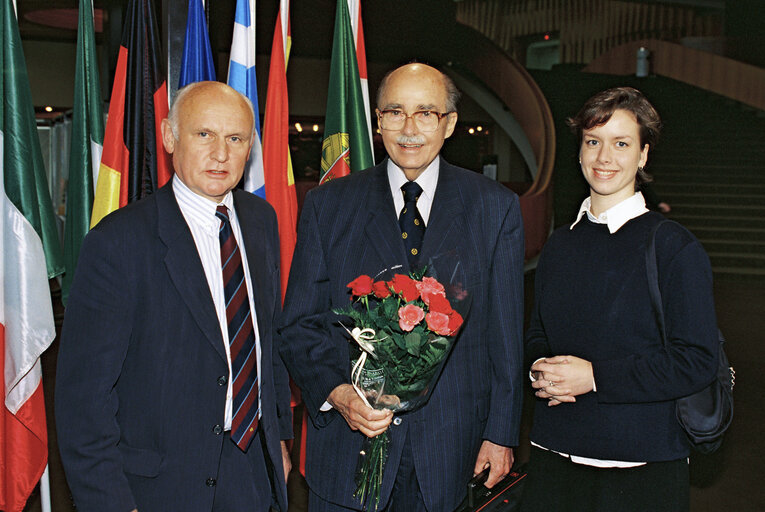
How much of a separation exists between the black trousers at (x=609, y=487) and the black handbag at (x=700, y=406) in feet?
0.33

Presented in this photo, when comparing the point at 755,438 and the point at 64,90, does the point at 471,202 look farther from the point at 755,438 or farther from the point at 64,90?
the point at 64,90

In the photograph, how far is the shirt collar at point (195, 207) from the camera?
1.95 m

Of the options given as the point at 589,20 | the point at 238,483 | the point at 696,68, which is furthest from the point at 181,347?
the point at 589,20

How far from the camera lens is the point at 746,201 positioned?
516 inches

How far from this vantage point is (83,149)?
11.0 ft

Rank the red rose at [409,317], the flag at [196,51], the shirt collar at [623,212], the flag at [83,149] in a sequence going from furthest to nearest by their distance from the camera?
the flag at [83,149], the flag at [196,51], the shirt collar at [623,212], the red rose at [409,317]

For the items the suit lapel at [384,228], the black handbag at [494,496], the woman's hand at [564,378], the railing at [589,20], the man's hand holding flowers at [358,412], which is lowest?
the black handbag at [494,496]

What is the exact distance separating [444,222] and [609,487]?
0.88 metres

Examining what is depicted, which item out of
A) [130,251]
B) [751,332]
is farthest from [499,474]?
[751,332]

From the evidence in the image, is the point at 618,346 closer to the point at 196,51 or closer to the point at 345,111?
the point at 196,51

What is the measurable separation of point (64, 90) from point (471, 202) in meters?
13.2

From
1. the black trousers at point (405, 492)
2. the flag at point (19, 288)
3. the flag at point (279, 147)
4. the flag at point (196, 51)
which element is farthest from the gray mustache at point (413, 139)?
the flag at point (19, 288)

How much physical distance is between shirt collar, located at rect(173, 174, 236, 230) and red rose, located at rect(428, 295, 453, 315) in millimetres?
678

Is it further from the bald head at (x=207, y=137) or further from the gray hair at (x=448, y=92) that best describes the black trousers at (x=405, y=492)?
the gray hair at (x=448, y=92)
